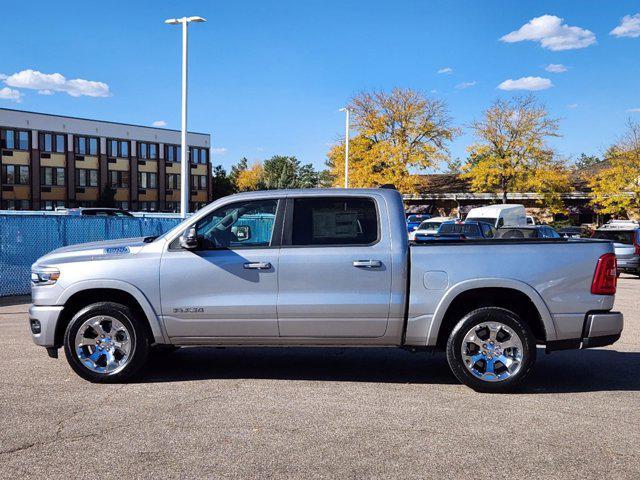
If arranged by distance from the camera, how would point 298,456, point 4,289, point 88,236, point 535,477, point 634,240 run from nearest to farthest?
point 535,477 → point 298,456 → point 4,289 → point 88,236 → point 634,240

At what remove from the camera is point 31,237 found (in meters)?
13.7

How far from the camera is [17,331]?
927 centimetres

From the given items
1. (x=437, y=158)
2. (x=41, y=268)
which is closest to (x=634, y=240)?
(x=41, y=268)

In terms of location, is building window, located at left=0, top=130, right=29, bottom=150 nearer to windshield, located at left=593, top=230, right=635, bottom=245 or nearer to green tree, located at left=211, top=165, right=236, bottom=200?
green tree, located at left=211, top=165, right=236, bottom=200

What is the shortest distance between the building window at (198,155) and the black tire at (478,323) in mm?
65512

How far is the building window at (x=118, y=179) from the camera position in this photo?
6319 centimetres

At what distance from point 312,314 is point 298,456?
1835 mm

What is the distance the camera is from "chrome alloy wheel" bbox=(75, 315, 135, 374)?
623 centimetres

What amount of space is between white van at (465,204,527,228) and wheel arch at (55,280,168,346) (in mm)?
26983

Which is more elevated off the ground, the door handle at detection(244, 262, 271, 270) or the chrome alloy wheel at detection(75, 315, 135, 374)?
the door handle at detection(244, 262, 271, 270)

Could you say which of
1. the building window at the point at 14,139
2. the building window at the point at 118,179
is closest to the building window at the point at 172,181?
the building window at the point at 118,179

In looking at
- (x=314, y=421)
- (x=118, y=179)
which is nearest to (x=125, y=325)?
(x=314, y=421)

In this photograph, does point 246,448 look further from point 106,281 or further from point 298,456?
point 106,281

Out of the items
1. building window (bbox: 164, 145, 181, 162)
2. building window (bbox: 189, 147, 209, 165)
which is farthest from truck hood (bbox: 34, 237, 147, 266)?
building window (bbox: 189, 147, 209, 165)
